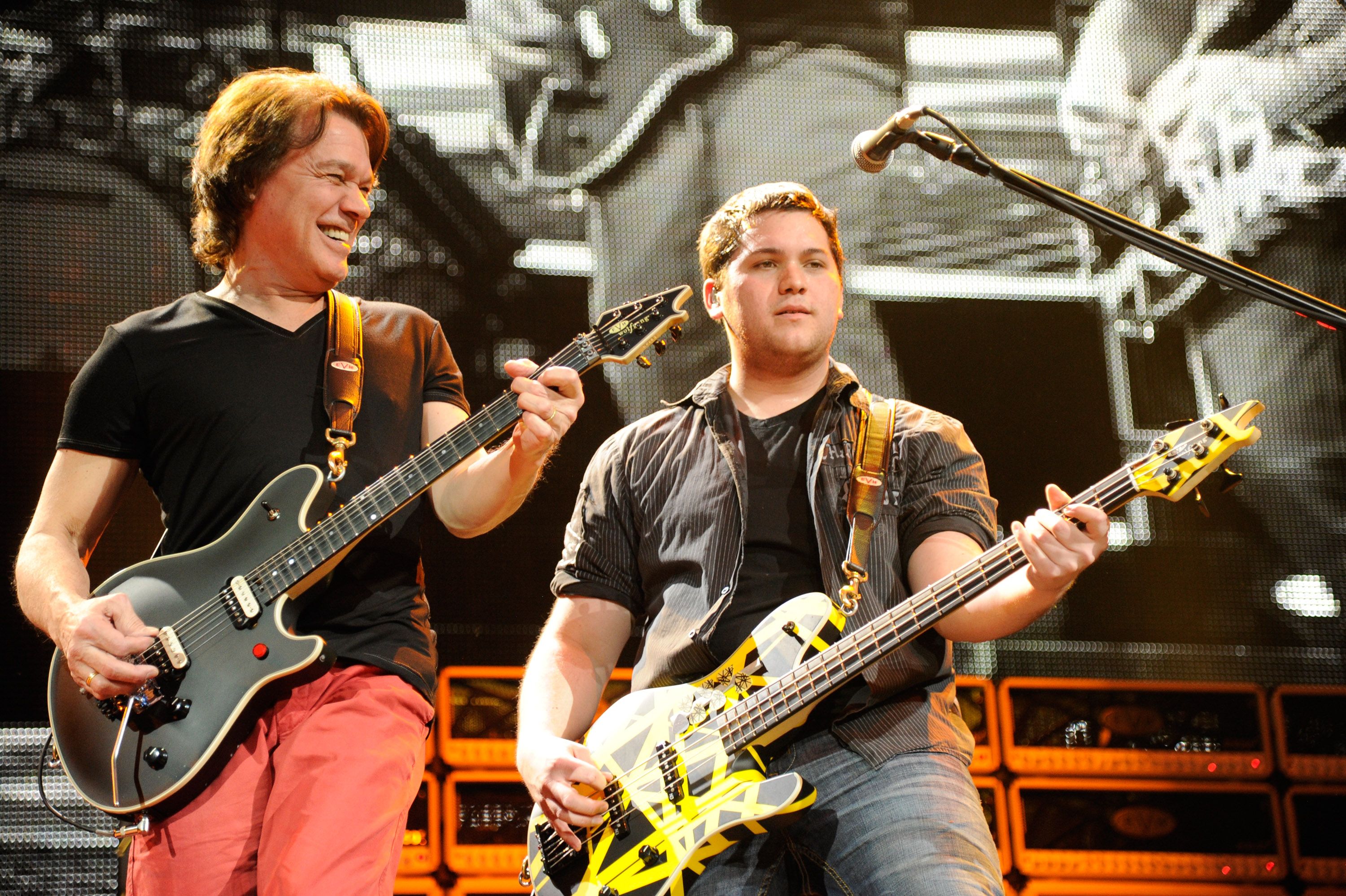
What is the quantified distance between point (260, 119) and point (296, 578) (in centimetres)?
111

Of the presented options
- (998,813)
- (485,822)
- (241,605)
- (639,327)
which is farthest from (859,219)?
(241,605)

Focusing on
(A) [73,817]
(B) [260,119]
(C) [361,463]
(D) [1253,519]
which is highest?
(B) [260,119]

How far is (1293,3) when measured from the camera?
14.2 feet

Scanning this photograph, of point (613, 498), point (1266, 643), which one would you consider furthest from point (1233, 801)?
point (613, 498)

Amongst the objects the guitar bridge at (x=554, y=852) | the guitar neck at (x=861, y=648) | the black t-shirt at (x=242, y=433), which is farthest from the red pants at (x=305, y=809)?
the guitar neck at (x=861, y=648)

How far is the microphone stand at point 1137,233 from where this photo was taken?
5.93 ft

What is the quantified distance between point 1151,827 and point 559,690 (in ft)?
7.53

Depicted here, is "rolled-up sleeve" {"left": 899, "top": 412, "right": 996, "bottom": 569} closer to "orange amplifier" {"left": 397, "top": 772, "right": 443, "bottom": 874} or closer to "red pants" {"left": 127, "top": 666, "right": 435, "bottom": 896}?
"red pants" {"left": 127, "top": 666, "right": 435, "bottom": 896}

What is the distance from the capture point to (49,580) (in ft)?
6.88

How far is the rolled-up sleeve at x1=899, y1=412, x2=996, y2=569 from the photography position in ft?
8.23

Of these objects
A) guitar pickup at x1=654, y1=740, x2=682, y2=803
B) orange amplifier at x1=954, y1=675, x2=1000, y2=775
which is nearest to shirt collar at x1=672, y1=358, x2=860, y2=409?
guitar pickup at x1=654, y1=740, x2=682, y2=803

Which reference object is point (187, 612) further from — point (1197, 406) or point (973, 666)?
point (1197, 406)

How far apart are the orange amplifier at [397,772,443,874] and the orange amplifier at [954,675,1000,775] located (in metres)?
1.83

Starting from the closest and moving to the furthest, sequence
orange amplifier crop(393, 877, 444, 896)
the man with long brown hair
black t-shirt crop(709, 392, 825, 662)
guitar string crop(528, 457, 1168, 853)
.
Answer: the man with long brown hair < guitar string crop(528, 457, 1168, 853) < black t-shirt crop(709, 392, 825, 662) < orange amplifier crop(393, 877, 444, 896)
